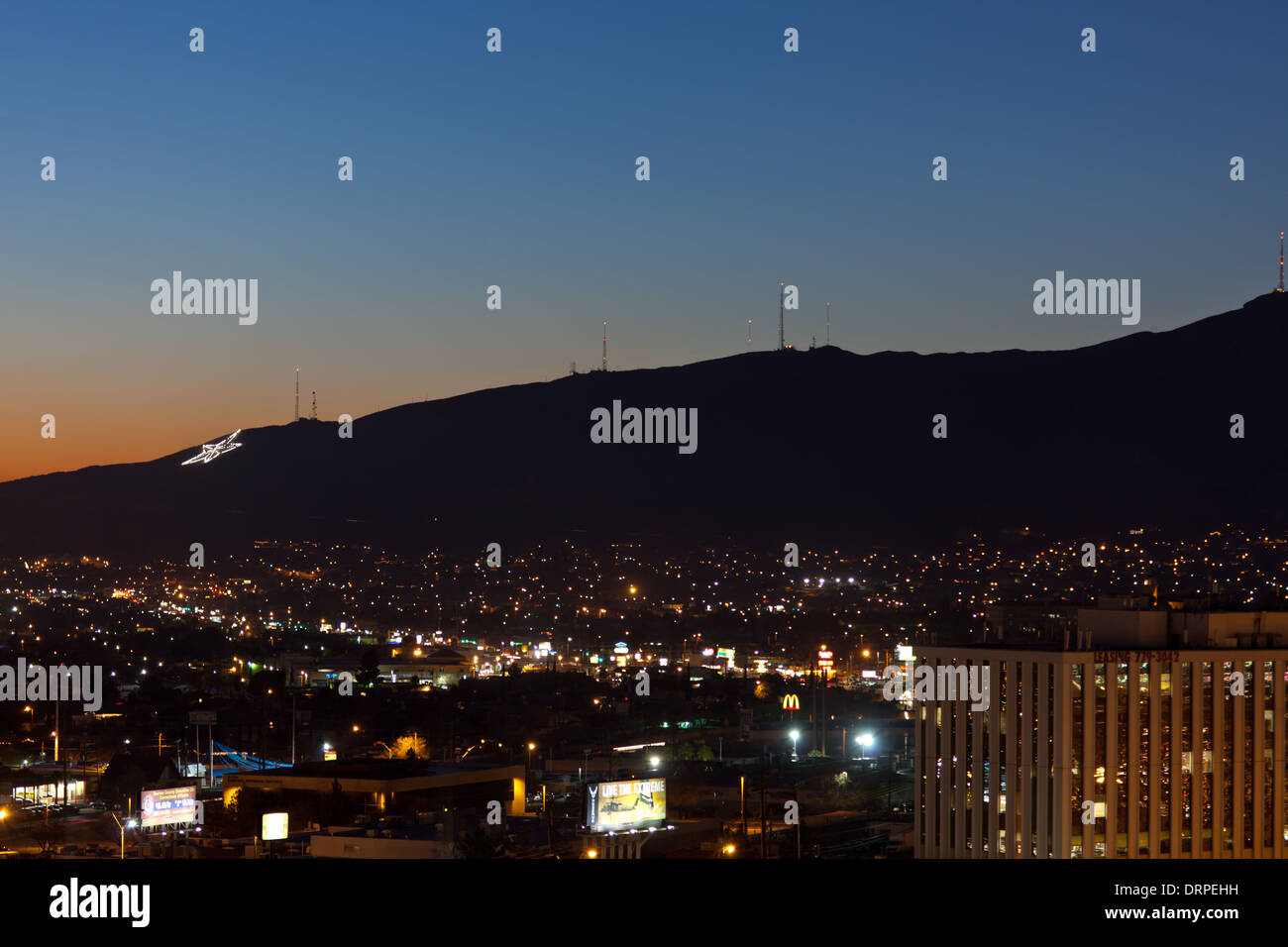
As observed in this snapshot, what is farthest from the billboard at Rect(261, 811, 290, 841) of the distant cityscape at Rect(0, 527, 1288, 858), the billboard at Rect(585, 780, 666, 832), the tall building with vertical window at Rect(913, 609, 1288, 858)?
the tall building with vertical window at Rect(913, 609, 1288, 858)

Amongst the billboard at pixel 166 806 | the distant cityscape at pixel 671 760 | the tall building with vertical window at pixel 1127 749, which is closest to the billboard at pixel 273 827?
the distant cityscape at pixel 671 760

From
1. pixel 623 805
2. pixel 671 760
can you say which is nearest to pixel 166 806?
pixel 623 805

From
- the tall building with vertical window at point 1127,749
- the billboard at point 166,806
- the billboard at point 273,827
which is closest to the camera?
the billboard at point 273,827

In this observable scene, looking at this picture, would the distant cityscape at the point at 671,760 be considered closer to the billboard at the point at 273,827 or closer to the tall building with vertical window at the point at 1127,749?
the tall building with vertical window at the point at 1127,749

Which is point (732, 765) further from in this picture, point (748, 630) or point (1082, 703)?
point (748, 630)

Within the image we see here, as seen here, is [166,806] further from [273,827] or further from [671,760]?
[671,760]
